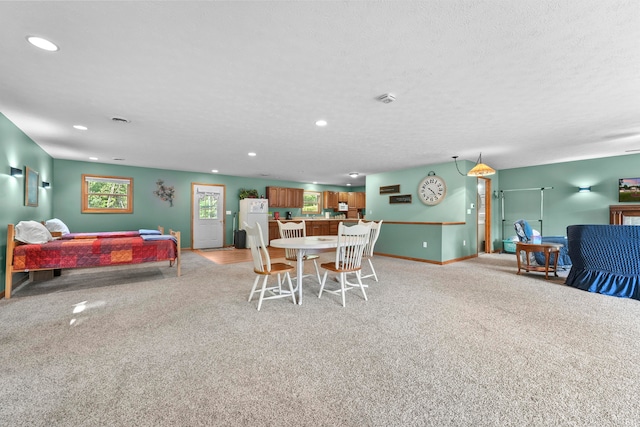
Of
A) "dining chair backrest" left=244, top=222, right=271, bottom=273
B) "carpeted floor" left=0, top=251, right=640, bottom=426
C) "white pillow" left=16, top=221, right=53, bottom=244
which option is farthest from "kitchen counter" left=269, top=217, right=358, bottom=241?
"dining chair backrest" left=244, top=222, right=271, bottom=273

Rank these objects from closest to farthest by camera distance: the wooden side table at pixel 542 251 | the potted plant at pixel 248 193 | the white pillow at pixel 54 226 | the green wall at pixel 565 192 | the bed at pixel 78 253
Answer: the bed at pixel 78 253 < the wooden side table at pixel 542 251 < the white pillow at pixel 54 226 < the green wall at pixel 565 192 < the potted plant at pixel 248 193

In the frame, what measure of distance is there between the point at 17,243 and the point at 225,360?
3.73 meters

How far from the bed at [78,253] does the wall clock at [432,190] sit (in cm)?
562

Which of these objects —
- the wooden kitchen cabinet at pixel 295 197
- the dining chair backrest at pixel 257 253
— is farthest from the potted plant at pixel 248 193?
the dining chair backrest at pixel 257 253

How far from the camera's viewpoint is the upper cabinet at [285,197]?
9.51 metres

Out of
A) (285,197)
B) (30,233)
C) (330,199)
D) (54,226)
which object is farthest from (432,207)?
(54,226)

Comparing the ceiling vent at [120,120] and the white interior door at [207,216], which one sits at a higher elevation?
the ceiling vent at [120,120]

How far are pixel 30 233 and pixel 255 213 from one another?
205 inches

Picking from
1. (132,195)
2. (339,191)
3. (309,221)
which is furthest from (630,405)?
(339,191)

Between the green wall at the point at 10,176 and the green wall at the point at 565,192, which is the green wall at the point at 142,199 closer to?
the green wall at the point at 10,176

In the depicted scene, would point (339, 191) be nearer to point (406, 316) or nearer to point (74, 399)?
point (406, 316)

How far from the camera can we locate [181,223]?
25.6 ft

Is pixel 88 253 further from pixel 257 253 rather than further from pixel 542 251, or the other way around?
pixel 542 251

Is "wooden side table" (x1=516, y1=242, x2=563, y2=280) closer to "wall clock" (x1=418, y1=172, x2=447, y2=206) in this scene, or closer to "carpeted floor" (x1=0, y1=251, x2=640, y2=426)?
"carpeted floor" (x1=0, y1=251, x2=640, y2=426)
